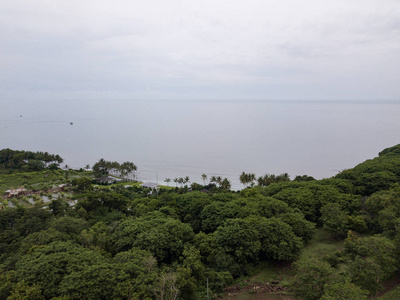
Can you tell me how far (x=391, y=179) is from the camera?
27.7 m

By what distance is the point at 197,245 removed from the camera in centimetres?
1795

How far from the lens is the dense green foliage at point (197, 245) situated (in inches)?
484

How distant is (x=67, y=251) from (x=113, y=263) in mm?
3349

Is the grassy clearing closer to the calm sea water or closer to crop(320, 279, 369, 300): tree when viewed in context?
crop(320, 279, 369, 300): tree

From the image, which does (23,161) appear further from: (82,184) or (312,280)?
(312,280)

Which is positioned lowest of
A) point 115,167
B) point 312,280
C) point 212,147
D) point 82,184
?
point 82,184

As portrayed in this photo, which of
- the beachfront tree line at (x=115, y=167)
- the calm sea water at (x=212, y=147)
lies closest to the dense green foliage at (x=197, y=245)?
the beachfront tree line at (x=115, y=167)

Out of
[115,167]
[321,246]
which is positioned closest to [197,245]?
[321,246]

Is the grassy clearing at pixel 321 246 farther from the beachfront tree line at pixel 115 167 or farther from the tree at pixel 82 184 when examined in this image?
the beachfront tree line at pixel 115 167

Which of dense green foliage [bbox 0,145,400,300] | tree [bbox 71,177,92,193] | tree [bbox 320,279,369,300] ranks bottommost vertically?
tree [bbox 71,177,92,193]

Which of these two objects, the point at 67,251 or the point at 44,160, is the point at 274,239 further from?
the point at 44,160

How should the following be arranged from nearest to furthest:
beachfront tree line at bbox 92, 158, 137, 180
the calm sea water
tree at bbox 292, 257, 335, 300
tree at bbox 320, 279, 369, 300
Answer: tree at bbox 320, 279, 369, 300 → tree at bbox 292, 257, 335, 300 → beachfront tree line at bbox 92, 158, 137, 180 → the calm sea water

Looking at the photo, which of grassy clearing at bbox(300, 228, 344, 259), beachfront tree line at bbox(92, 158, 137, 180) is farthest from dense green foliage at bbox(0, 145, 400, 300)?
beachfront tree line at bbox(92, 158, 137, 180)

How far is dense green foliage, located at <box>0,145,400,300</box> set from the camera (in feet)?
40.3
